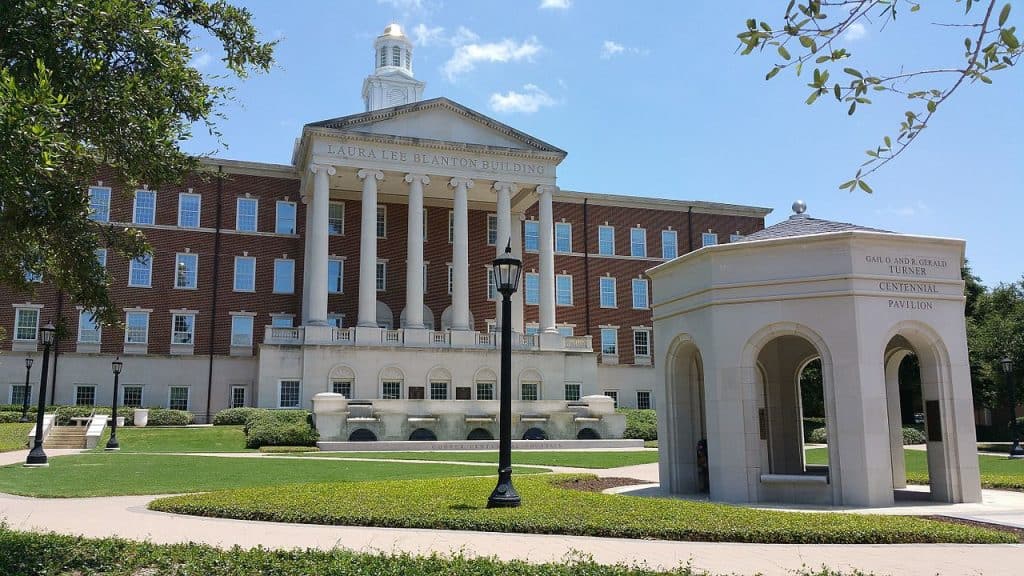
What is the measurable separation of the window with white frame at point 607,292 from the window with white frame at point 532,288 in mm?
5739

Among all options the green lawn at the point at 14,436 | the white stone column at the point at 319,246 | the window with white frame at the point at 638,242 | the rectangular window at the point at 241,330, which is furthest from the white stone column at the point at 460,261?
the green lawn at the point at 14,436

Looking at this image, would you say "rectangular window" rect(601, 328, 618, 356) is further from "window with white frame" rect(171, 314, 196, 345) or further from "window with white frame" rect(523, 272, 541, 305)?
"window with white frame" rect(171, 314, 196, 345)

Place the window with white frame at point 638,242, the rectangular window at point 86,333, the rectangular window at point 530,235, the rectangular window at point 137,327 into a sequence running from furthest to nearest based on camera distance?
the window with white frame at point 638,242 < the rectangular window at point 530,235 < the rectangular window at point 137,327 < the rectangular window at point 86,333

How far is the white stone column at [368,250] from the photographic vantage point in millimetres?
52375

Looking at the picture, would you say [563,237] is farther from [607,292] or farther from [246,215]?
[246,215]

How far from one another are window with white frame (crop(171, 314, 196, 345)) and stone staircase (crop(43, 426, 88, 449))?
16.6 meters

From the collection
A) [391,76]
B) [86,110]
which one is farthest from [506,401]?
[391,76]

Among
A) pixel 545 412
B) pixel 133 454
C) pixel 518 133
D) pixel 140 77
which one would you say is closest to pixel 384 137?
pixel 518 133

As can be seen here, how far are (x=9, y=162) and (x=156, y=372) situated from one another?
4989 cm

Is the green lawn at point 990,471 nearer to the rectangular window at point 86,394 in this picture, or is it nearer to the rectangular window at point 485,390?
the rectangular window at point 485,390

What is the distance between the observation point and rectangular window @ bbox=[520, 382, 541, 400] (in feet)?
178

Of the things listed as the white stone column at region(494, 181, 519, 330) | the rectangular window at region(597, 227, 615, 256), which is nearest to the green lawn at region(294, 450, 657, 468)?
the white stone column at region(494, 181, 519, 330)

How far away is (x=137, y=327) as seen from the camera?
54.8 metres

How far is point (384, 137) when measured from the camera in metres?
52.9
